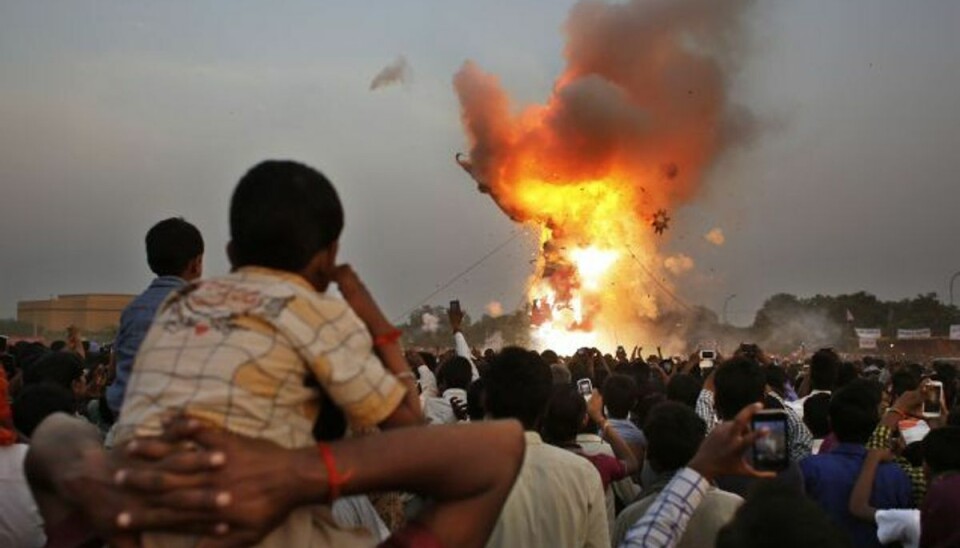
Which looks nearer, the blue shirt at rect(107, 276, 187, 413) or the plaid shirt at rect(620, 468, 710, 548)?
the plaid shirt at rect(620, 468, 710, 548)

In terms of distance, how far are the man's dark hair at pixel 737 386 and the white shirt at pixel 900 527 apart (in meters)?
1.23

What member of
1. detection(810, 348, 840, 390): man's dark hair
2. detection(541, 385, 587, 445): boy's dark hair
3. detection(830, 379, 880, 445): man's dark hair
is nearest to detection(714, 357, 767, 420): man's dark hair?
detection(830, 379, 880, 445): man's dark hair

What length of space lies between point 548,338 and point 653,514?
4337 centimetres

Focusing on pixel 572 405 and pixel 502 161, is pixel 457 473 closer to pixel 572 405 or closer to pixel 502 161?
pixel 572 405

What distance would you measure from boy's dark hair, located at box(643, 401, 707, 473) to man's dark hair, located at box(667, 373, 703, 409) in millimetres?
3717

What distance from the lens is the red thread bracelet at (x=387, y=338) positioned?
274cm

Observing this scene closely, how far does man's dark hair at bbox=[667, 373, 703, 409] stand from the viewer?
29.1 feet

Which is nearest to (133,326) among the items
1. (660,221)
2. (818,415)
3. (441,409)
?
(441,409)

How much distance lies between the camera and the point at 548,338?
4662cm

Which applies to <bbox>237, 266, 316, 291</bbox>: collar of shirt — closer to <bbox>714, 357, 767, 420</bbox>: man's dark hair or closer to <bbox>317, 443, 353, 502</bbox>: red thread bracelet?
<bbox>317, 443, 353, 502</bbox>: red thread bracelet

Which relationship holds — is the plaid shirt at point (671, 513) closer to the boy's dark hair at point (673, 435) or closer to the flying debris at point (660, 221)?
the boy's dark hair at point (673, 435)

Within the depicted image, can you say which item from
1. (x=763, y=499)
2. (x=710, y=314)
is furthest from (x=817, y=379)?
(x=710, y=314)

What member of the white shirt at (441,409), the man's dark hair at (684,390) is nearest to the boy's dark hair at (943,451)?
the white shirt at (441,409)

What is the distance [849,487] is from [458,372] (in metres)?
3.81
